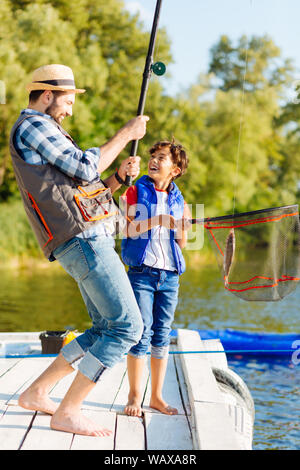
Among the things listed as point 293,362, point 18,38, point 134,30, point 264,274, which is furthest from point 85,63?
point 264,274

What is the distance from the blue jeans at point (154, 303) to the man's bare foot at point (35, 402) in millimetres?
482

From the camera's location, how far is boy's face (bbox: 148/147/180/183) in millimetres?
3283

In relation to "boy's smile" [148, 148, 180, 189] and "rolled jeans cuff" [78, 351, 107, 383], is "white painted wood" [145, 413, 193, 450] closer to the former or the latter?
"rolled jeans cuff" [78, 351, 107, 383]

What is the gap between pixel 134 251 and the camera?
3199mm

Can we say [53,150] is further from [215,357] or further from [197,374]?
[215,357]

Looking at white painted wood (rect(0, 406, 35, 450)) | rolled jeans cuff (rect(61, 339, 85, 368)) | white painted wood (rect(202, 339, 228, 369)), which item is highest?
rolled jeans cuff (rect(61, 339, 85, 368))

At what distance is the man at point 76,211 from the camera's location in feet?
8.68

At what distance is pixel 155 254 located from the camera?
3.20m

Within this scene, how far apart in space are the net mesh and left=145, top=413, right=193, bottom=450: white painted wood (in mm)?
895

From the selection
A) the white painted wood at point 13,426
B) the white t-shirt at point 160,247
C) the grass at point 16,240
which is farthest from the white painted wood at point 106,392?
the grass at point 16,240

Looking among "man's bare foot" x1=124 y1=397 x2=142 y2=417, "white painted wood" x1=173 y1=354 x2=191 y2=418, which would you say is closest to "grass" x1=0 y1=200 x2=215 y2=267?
"white painted wood" x1=173 y1=354 x2=191 y2=418

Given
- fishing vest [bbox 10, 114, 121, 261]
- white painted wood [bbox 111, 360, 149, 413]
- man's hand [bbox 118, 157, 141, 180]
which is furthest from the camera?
white painted wood [bbox 111, 360, 149, 413]

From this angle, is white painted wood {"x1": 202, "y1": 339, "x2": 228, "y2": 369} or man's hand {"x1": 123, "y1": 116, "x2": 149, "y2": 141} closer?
man's hand {"x1": 123, "y1": 116, "x2": 149, "y2": 141}

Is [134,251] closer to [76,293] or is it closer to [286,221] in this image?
[286,221]
